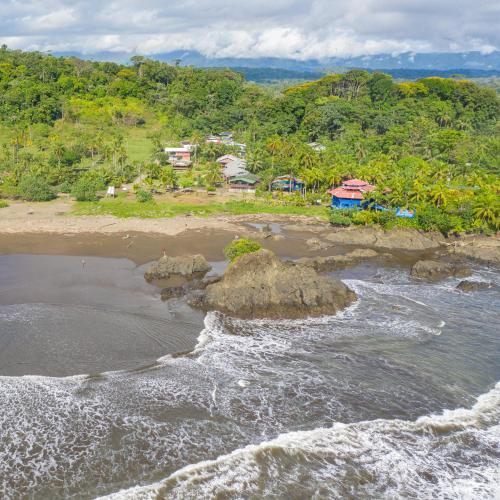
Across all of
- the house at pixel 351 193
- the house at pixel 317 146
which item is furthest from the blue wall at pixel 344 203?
the house at pixel 317 146

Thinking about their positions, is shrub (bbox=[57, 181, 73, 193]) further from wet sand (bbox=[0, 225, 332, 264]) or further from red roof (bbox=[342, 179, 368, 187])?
red roof (bbox=[342, 179, 368, 187])

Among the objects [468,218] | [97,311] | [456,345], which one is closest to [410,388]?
[456,345]

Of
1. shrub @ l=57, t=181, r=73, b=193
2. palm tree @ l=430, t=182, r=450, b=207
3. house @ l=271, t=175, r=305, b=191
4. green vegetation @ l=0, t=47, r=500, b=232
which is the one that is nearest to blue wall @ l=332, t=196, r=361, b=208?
green vegetation @ l=0, t=47, r=500, b=232

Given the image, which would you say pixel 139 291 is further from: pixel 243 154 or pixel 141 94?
pixel 141 94

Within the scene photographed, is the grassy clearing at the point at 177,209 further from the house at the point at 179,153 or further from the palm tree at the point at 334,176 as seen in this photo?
the house at the point at 179,153

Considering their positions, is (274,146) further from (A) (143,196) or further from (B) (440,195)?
(B) (440,195)

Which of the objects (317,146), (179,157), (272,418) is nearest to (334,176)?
(317,146)

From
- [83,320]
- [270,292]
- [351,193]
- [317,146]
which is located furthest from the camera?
[317,146]
